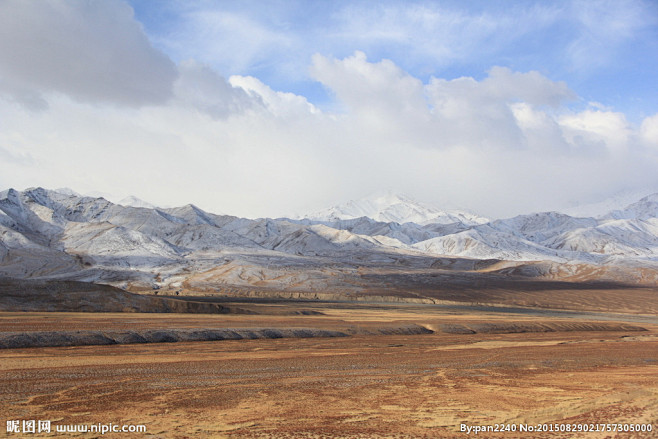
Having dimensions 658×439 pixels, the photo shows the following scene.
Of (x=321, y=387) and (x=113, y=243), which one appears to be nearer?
(x=321, y=387)

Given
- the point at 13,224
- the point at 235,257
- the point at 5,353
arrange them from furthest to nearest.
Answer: the point at 235,257
the point at 13,224
the point at 5,353

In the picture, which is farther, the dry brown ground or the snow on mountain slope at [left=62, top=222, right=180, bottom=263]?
the snow on mountain slope at [left=62, top=222, right=180, bottom=263]

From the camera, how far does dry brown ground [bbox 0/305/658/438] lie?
54.9ft

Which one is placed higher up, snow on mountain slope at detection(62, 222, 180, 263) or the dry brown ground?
snow on mountain slope at detection(62, 222, 180, 263)

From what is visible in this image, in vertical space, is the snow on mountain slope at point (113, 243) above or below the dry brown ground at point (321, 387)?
above

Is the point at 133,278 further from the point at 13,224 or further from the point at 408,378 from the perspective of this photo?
the point at 408,378

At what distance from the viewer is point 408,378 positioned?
1001 inches

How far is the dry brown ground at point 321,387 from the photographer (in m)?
16.7

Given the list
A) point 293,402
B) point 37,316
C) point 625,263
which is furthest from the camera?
point 625,263

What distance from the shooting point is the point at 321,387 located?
74.2ft

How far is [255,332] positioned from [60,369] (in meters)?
18.3

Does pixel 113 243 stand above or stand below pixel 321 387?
above

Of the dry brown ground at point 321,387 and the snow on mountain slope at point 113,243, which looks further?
the snow on mountain slope at point 113,243

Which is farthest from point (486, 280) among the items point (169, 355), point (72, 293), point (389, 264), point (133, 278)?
point (169, 355)
